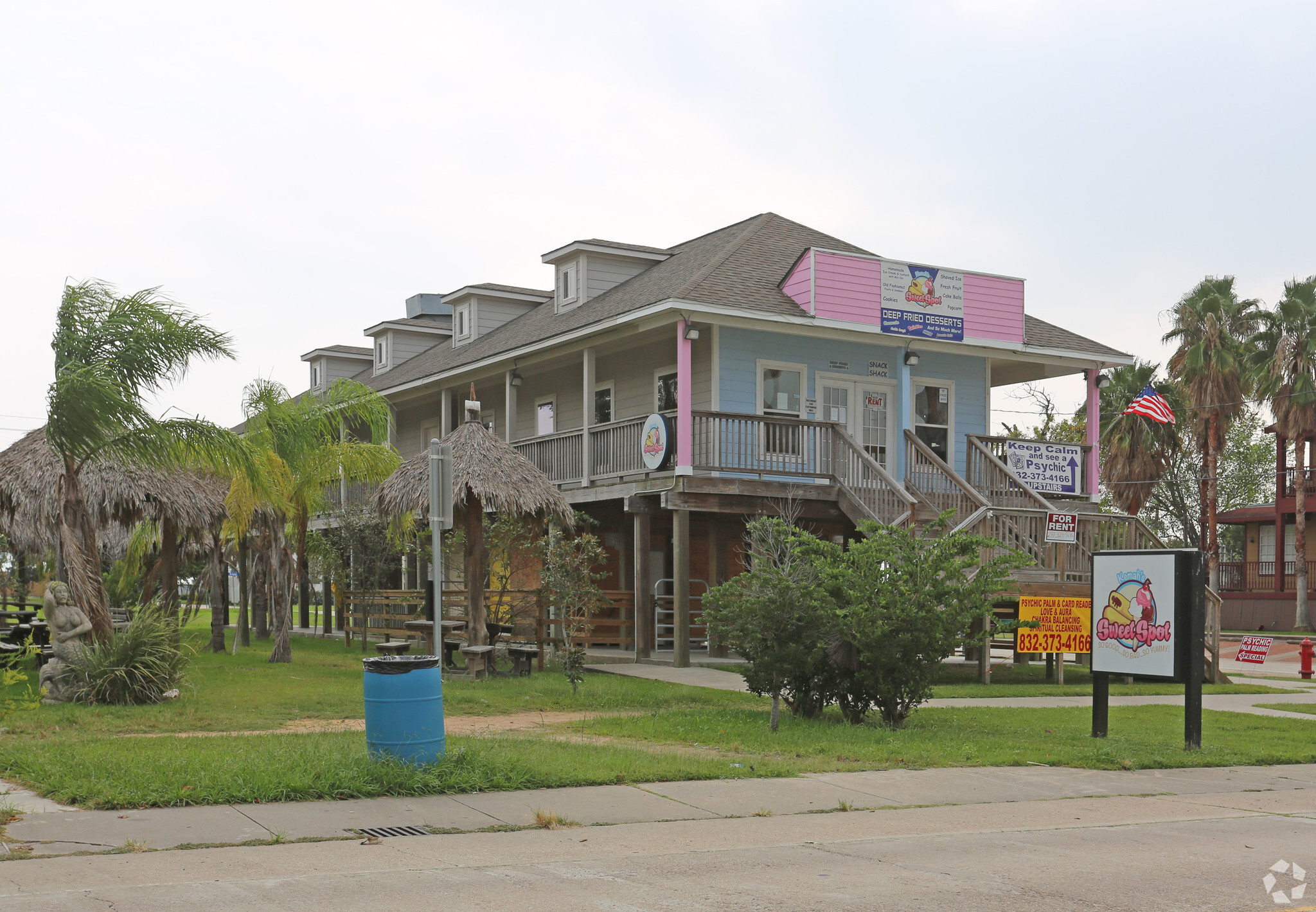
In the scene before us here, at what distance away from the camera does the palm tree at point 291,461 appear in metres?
21.2

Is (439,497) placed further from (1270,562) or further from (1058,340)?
(1270,562)

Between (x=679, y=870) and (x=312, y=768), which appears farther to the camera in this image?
(x=312, y=768)

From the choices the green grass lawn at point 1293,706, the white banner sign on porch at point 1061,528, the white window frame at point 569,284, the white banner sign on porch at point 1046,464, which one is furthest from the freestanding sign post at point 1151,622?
the white window frame at point 569,284

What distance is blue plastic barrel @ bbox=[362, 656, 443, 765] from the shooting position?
920 centimetres

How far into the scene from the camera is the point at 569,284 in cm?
2727

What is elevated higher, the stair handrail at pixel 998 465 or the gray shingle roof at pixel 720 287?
the gray shingle roof at pixel 720 287

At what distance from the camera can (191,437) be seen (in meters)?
15.9

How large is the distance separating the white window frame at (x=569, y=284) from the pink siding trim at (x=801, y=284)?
5780 millimetres

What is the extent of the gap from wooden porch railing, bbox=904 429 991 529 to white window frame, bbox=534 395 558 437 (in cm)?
783

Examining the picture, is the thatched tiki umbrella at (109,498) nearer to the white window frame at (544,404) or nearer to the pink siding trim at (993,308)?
the white window frame at (544,404)

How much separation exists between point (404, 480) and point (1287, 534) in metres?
41.1

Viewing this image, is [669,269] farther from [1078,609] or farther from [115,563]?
[115,563]

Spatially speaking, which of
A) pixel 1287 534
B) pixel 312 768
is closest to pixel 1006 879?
pixel 312 768

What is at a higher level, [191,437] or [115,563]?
[191,437]
